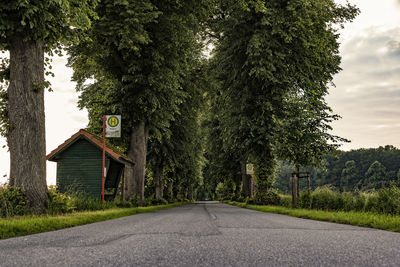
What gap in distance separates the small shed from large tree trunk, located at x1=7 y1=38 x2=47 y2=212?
278 inches

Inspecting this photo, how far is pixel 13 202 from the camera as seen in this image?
28.9 feet

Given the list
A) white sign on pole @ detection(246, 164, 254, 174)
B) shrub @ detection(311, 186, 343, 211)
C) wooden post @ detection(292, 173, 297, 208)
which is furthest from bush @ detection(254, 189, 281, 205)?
shrub @ detection(311, 186, 343, 211)

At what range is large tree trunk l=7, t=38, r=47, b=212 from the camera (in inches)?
368

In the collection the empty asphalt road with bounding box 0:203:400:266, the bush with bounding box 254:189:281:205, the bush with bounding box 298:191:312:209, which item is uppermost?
the empty asphalt road with bounding box 0:203:400:266

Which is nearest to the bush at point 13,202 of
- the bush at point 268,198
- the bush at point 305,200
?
the bush at point 305,200

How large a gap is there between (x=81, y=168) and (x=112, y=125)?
3965 millimetres

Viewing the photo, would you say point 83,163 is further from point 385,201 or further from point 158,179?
point 385,201

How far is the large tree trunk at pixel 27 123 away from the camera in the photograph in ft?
30.7

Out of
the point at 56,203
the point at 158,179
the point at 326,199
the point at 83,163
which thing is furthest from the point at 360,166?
the point at 56,203

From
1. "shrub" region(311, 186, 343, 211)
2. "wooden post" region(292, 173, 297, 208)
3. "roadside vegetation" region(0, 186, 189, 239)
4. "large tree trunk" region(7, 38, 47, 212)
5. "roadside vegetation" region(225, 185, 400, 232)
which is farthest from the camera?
"wooden post" region(292, 173, 297, 208)

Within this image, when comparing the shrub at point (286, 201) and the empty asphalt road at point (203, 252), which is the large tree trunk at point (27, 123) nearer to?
the empty asphalt road at point (203, 252)

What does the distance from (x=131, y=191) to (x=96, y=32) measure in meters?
9.04

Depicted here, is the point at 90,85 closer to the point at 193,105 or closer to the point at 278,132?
the point at 193,105

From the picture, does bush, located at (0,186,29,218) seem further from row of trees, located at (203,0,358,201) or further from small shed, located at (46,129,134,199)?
row of trees, located at (203,0,358,201)
